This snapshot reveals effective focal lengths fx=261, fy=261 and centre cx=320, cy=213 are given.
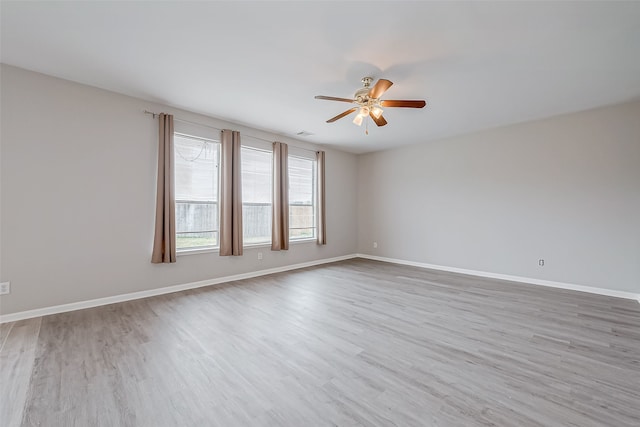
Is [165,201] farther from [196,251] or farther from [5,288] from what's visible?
[5,288]

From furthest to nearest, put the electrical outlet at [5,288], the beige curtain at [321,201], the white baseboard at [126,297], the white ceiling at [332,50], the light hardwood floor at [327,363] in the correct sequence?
the beige curtain at [321,201] → the white baseboard at [126,297] → the electrical outlet at [5,288] → the white ceiling at [332,50] → the light hardwood floor at [327,363]

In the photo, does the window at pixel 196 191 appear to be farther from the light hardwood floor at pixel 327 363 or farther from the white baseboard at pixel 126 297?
the light hardwood floor at pixel 327 363

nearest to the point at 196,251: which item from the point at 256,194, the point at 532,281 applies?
the point at 256,194

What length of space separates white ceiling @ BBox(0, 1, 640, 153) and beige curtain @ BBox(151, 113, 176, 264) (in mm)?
493

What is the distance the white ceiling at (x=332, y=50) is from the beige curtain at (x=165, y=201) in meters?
0.49

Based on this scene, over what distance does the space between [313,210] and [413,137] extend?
274 cm

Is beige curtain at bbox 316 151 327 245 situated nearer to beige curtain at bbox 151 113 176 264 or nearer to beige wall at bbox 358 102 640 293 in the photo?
beige wall at bbox 358 102 640 293

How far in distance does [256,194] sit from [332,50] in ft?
10.3

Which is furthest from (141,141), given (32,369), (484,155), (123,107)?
(484,155)

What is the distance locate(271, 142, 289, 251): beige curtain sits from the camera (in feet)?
17.2

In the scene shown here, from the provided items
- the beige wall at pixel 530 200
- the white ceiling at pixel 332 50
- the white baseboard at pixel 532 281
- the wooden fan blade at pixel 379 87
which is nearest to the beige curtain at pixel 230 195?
the white ceiling at pixel 332 50

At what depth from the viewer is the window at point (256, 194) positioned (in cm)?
499

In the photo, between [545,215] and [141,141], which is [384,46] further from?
[545,215]

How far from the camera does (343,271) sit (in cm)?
543
